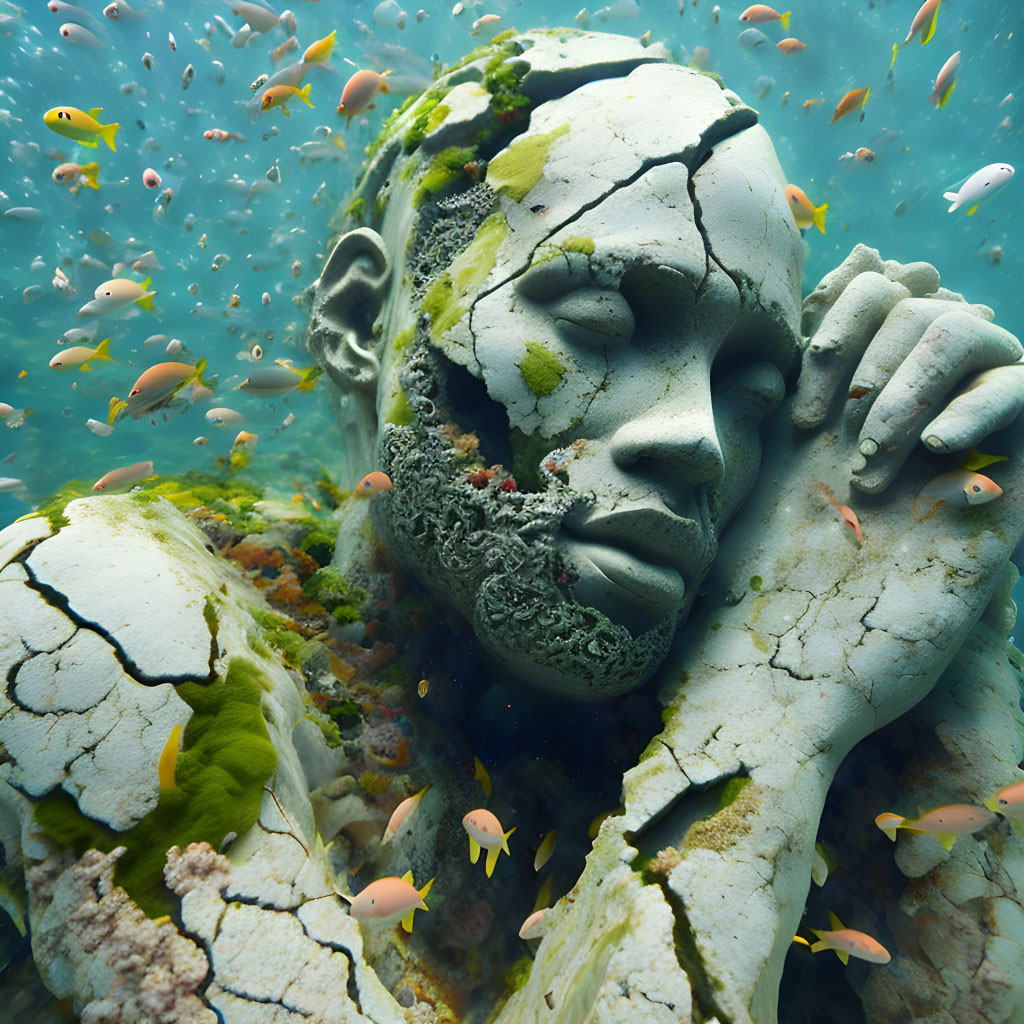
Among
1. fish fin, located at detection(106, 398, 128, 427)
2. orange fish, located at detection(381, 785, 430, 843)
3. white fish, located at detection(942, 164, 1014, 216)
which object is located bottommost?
orange fish, located at detection(381, 785, 430, 843)


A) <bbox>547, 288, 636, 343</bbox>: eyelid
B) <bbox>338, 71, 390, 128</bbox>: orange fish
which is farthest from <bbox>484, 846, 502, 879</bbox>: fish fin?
<bbox>338, 71, 390, 128</bbox>: orange fish

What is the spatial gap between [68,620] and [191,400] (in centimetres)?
543

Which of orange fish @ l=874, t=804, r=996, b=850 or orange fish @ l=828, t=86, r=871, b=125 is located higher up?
orange fish @ l=828, t=86, r=871, b=125

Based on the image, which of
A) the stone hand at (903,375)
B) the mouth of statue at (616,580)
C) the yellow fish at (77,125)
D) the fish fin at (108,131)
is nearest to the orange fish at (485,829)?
the mouth of statue at (616,580)

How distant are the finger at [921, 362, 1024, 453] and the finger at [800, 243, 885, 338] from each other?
3.96ft

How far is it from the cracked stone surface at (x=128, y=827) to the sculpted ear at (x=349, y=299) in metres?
1.95

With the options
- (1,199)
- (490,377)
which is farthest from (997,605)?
(1,199)

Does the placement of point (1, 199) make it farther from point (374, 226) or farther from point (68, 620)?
point (68, 620)

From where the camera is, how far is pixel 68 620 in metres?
2.21

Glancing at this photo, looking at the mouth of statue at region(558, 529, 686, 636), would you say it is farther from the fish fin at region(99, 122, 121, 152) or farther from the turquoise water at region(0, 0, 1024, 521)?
the turquoise water at region(0, 0, 1024, 521)

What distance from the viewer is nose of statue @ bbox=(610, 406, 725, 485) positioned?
258cm

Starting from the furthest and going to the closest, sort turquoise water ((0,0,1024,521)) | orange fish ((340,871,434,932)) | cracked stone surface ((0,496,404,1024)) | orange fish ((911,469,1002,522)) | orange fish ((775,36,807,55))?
turquoise water ((0,0,1024,521)), orange fish ((775,36,807,55)), orange fish ((911,469,1002,522)), orange fish ((340,871,434,932)), cracked stone surface ((0,496,404,1024))

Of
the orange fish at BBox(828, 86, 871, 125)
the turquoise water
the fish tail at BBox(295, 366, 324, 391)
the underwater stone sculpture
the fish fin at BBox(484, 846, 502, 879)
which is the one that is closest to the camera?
the underwater stone sculpture

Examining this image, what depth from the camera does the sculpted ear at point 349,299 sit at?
12.6 ft
